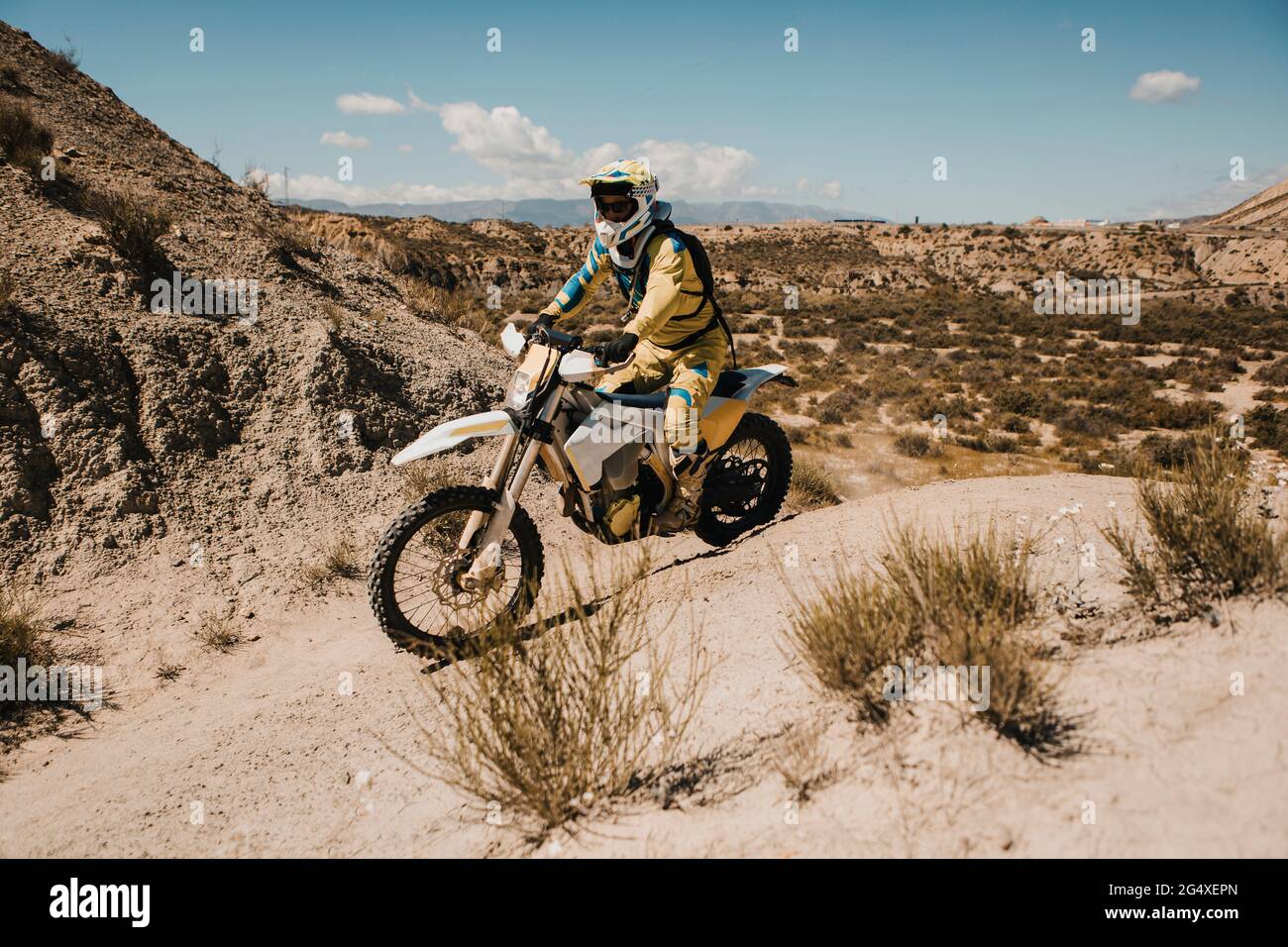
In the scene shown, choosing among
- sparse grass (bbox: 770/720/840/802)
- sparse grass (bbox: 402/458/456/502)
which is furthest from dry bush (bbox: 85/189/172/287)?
sparse grass (bbox: 770/720/840/802)

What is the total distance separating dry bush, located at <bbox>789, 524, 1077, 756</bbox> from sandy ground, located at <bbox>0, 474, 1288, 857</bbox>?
4.3 inches

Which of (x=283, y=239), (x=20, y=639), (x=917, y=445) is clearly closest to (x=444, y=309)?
(x=283, y=239)

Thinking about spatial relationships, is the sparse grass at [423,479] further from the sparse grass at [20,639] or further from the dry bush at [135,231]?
the dry bush at [135,231]

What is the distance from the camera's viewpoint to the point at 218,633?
466 centimetres

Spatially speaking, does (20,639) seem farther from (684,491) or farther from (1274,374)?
(1274,374)

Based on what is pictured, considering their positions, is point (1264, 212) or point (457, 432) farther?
point (1264, 212)

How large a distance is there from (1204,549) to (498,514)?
11.9 ft

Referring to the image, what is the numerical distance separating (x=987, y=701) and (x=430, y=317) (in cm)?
991

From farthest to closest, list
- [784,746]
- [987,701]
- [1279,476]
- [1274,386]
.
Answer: [1274,386] < [1279,476] < [784,746] < [987,701]

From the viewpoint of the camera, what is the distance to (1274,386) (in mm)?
18562

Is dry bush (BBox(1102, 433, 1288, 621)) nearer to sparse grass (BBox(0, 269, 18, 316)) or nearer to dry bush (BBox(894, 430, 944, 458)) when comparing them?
sparse grass (BBox(0, 269, 18, 316))

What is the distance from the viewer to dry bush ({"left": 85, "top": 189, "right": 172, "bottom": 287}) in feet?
22.3
